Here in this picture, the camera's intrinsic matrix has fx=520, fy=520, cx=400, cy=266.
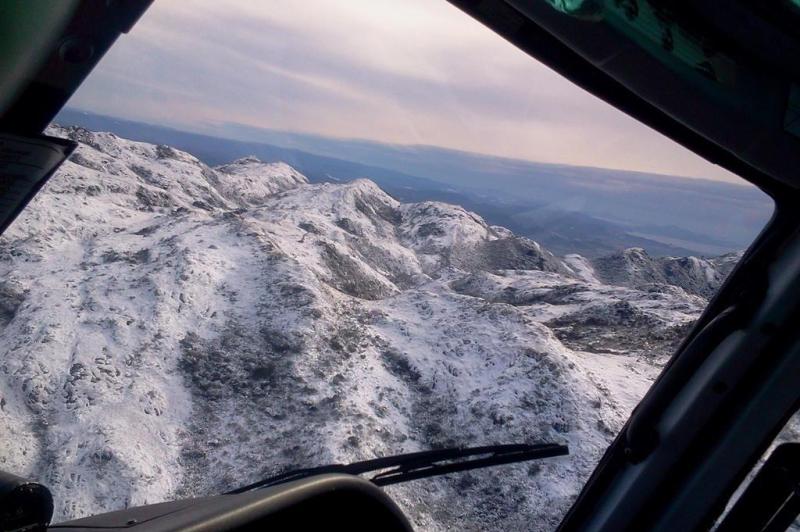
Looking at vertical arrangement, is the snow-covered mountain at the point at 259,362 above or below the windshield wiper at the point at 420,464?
below

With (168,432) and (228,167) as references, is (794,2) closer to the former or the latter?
(168,432)

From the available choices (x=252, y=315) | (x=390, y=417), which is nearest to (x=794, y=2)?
(x=390, y=417)

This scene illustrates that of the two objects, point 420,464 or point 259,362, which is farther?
point 259,362

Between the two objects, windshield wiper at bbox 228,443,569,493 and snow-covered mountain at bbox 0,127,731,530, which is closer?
windshield wiper at bbox 228,443,569,493

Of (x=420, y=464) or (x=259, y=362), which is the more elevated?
(x=420, y=464)

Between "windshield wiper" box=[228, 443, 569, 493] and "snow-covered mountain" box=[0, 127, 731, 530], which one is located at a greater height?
"windshield wiper" box=[228, 443, 569, 493]
